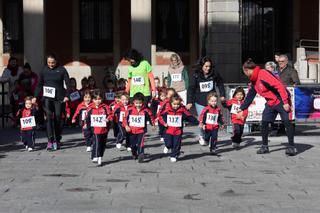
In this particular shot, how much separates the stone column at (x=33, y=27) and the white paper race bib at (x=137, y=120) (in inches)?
546

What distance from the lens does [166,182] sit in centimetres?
1064

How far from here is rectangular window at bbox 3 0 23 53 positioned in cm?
3216

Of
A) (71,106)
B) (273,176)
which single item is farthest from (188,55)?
(273,176)

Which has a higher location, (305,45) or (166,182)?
(305,45)

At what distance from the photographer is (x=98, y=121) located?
498 inches

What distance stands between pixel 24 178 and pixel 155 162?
8.68 ft

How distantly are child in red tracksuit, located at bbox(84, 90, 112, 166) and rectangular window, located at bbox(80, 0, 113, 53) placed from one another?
1933 centimetres

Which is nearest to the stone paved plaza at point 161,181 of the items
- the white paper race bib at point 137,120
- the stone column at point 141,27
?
the white paper race bib at point 137,120

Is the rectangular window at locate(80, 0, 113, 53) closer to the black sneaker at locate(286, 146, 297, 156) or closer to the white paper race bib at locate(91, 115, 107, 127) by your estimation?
the black sneaker at locate(286, 146, 297, 156)

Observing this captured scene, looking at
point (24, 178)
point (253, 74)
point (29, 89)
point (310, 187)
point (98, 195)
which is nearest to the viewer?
point (98, 195)

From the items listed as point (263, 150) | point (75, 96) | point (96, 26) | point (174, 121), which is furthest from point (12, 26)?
point (174, 121)

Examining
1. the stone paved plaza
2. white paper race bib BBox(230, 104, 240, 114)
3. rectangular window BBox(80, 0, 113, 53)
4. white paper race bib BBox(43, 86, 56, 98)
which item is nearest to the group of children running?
the stone paved plaza

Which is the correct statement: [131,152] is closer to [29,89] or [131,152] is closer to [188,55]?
[29,89]

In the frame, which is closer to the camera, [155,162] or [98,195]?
[98,195]
